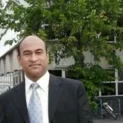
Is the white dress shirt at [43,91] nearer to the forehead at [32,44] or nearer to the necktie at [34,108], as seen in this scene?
the necktie at [34,108]

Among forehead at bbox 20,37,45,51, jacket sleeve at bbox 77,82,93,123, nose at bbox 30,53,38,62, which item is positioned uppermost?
forehead at bbox 20,37,45,51

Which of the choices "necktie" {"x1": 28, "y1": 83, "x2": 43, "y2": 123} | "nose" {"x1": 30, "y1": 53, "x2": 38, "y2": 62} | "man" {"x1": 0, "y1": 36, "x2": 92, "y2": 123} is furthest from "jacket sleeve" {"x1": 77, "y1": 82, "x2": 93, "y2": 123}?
"nose" {"x1": 30, "y1": 53, "x2": 38, "y2": 62}

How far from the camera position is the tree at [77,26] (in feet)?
52.1

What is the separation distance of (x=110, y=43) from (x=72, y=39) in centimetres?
199

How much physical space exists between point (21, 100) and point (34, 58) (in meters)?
0.30

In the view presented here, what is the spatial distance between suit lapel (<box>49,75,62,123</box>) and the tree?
12.7 m

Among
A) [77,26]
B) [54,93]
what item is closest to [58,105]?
[54,93]

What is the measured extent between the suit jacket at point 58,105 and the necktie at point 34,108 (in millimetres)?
31

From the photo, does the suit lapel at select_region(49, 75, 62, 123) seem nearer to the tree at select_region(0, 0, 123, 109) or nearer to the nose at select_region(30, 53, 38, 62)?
the nose at select_region(30, 53, 38, 62)

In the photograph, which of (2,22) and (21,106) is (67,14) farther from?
(21,106)

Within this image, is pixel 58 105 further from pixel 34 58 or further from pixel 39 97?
pixel 34 58

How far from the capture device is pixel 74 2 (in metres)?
16.2

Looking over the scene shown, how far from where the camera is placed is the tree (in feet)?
52.1

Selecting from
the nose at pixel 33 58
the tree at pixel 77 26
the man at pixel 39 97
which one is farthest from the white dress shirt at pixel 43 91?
the tree at pixel 77 26
